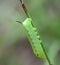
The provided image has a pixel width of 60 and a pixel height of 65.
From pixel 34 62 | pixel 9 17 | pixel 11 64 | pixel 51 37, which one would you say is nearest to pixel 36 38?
pixel 51 37

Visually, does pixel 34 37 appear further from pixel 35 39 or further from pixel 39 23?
pixel 39 23

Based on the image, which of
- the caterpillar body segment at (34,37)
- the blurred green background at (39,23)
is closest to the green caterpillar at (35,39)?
the caterpillar body segment at (34,37)

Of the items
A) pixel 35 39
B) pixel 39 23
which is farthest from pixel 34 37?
pixel 39 23

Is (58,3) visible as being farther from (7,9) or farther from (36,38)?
(36,38)

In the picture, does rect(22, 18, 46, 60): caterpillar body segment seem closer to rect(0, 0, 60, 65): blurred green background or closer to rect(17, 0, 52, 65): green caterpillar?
rect(17, 0, 52, 65): green caterpillar

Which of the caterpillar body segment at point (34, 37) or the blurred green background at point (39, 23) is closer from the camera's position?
the caterpillar body segment at point (34, 37)

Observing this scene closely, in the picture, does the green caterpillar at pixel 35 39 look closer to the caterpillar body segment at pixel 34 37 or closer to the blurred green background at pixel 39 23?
the caterpillar body segment at pixel 34 37

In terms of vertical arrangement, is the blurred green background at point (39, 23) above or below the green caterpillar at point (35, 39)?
above

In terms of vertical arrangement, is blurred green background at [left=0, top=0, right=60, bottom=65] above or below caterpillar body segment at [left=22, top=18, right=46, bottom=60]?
above

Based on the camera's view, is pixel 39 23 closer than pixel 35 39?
No

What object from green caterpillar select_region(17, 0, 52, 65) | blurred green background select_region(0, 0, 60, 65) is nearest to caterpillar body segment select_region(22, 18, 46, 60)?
green caterpillar select_region(17, 0, 52, 65)

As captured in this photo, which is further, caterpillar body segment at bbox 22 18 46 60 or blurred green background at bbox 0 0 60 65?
blurred green background at bbox 0 0 60 65
